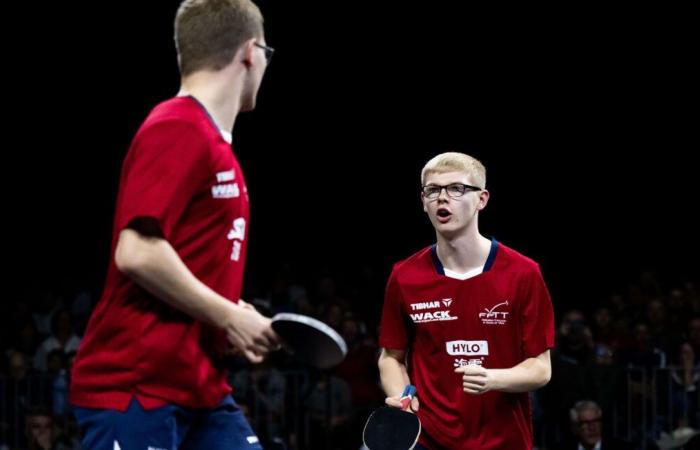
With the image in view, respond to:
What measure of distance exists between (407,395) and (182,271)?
216 cm

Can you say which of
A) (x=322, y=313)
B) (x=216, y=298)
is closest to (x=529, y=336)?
(x=216, y=298)

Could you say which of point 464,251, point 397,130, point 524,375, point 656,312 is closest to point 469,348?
point 524,375

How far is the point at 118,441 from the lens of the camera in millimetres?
2973

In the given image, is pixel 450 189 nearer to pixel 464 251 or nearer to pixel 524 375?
pixel 464 251

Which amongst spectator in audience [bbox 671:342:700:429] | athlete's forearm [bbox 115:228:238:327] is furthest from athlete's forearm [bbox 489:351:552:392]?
spectator in audience [bbox 671:342:700:429]

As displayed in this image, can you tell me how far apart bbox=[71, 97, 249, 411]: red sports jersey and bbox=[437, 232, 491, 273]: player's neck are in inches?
90.8

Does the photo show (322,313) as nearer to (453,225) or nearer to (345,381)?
(345,381)

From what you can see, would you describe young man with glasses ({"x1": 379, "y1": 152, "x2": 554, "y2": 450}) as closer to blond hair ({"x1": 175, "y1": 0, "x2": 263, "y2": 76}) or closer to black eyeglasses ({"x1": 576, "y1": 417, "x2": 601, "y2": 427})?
blond hair ({"x1": 175, "y1": 0, "x2": 263, "y2": 76})

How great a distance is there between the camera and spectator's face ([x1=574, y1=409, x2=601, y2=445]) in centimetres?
924

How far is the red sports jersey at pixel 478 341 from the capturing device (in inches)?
201

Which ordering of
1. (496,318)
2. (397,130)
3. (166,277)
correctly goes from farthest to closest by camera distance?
(397,130)
(496,318)
(166,277)

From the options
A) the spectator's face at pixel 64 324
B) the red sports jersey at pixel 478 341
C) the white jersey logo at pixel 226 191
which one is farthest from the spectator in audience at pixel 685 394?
the white jersey logo at pixel 226 191

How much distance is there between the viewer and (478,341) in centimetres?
516

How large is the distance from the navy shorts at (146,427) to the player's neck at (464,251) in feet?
7.53
